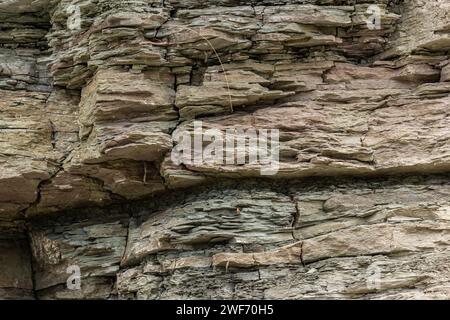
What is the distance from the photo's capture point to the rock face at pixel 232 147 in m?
10.3

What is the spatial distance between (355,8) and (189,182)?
9.96ft

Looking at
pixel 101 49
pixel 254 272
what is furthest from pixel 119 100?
pixel 254 272

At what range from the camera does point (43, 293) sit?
468 inches

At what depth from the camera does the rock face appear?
10.3 m

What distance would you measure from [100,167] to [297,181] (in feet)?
8.15

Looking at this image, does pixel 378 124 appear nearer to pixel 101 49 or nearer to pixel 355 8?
pixel 355 8

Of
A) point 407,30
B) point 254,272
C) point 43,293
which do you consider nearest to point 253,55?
point 407,30

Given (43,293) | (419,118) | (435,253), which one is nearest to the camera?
(435,253)

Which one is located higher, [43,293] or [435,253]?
[435,253]

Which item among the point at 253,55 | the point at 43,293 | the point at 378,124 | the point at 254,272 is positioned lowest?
the point at 43,293

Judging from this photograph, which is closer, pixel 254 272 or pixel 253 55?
pixel 254 272

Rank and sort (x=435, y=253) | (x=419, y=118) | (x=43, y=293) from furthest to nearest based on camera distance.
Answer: (x=43, y=293) < (x=419, y=118) < (x=435, y=253)

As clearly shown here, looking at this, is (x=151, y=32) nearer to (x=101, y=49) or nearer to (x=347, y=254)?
(x=101, y=49)

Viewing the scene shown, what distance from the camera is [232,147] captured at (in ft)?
35.2
